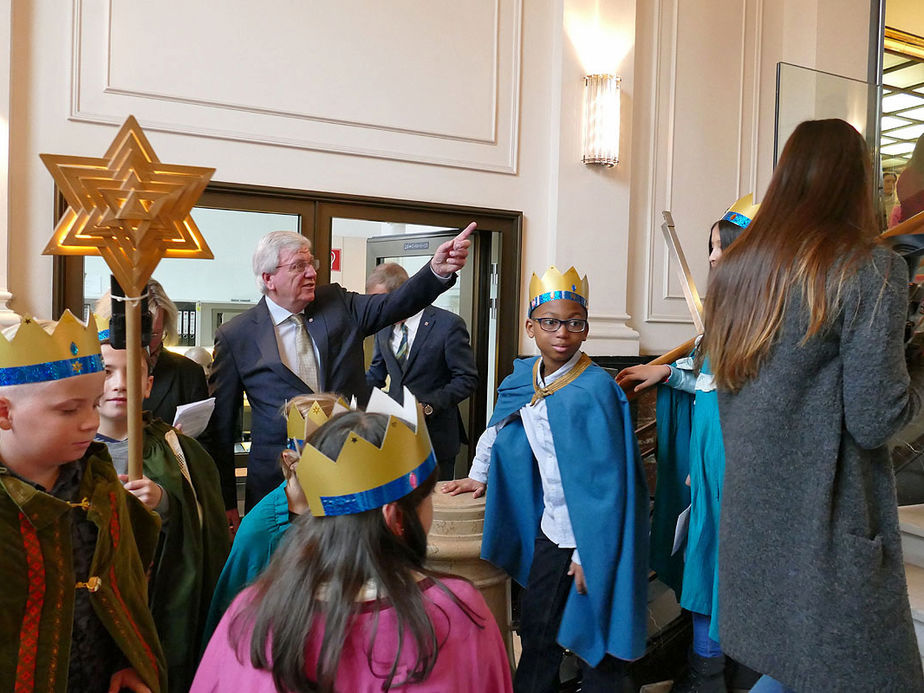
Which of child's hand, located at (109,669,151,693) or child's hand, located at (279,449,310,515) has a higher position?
child's hand, located at (279,449,310,515)

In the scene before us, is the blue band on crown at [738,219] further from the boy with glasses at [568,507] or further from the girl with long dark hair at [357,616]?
the girl with long dark hair at [357,616]

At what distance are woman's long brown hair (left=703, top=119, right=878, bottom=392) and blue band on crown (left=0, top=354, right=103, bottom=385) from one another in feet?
3.90

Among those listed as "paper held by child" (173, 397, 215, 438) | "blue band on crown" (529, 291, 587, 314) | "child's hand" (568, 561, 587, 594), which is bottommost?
"child's hand" (568, 561, 587, 594)

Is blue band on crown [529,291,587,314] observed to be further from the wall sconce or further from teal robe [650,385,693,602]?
the wall sconce

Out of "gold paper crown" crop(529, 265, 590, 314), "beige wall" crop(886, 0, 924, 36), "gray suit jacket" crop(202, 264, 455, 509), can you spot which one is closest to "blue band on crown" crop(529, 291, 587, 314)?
"gold paper crown" crop(529, 265, 590, 314)

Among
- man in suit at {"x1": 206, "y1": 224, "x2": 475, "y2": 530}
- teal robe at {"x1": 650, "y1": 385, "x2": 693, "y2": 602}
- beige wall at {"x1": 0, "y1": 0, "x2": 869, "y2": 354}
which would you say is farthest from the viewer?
beige wall at {"x1": 0, "y1": 0, "x2": 869, "y2": 354}

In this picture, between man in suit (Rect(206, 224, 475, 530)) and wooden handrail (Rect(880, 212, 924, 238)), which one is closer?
wooden handrail (Rect(880, 212, 924, 238))

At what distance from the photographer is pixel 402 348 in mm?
3816

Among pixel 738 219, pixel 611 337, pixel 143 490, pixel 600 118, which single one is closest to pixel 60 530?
pixel 143 490

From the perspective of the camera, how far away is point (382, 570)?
1.11 metres

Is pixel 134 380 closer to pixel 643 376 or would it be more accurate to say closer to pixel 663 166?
pixel 643 376

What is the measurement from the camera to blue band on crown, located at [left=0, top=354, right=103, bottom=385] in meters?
1.28

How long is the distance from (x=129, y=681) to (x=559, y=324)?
148 cm

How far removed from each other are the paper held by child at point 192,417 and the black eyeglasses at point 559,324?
1.00 metres
